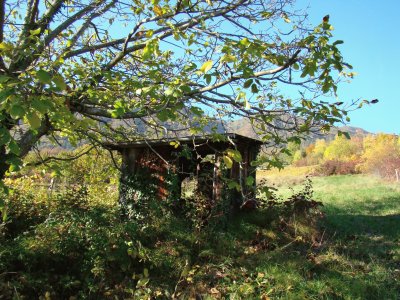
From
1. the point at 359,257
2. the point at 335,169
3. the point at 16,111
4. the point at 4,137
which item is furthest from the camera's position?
the point at 335,169

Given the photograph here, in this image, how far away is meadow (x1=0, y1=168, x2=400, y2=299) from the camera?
600 cm

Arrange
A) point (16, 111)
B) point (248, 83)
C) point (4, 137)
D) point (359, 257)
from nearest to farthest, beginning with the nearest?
point (16, 111), point (4, 137), point (248, 83), point (359, 257)

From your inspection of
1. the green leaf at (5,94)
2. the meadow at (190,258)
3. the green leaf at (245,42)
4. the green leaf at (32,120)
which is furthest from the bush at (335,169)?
the green leaf at (5,94)

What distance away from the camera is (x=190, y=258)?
7.25 metres

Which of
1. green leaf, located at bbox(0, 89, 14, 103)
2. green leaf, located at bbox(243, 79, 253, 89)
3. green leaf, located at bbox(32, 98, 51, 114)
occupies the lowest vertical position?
green leaf, located at bbox(32, 98, 51, 114)

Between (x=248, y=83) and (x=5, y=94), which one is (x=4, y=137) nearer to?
(x=5, y=94)

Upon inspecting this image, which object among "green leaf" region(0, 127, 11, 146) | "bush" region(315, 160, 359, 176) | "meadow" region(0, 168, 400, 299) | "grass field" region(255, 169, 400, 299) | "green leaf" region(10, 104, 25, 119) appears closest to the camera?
"green leaf" region(10, 104, 25, 119)

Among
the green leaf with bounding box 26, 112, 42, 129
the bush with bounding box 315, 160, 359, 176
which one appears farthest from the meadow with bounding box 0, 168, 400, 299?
the bush with bounding box 315, 160, 359, 176

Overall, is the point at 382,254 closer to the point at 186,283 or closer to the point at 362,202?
the point at 186,283

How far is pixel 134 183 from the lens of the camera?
1054 centimetres

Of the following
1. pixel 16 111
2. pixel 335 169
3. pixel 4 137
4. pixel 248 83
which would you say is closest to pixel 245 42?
pixel 248 83

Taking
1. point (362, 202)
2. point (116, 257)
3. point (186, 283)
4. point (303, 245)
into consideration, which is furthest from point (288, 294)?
point (362, 202)

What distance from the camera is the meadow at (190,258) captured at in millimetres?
5996

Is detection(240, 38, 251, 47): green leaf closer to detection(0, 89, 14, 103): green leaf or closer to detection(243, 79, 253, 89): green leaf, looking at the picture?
detection(243, 79, 253, 89): green leaf
